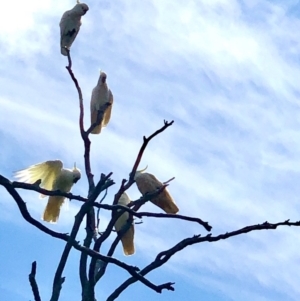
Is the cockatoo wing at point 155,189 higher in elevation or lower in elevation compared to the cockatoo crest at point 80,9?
lower

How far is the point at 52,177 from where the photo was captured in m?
5.95

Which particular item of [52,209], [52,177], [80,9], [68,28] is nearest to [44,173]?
A: [52,177]

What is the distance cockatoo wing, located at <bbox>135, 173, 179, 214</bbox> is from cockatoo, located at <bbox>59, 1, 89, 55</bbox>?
204cm

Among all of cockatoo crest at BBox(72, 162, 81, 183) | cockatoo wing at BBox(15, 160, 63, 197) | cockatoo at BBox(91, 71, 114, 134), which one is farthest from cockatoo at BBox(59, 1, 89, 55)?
cockatoo crest at BBox(72, 162, 81, 183)

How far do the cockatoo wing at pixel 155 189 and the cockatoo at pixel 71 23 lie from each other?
204 centimetres

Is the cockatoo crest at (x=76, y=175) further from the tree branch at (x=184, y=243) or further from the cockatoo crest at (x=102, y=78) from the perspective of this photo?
the tree branch at (x=184, y=243)

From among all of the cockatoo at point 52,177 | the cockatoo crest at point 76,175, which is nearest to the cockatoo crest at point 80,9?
the cockatoo at point 52,177

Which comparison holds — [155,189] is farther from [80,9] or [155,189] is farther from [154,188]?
[80,9]

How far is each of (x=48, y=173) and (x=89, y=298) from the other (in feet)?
8.33

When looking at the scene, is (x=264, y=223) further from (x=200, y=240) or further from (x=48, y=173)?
(x=48, y=173)

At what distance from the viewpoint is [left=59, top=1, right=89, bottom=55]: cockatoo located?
6570 mm

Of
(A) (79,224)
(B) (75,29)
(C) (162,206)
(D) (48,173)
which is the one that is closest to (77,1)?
(B) (75,29)

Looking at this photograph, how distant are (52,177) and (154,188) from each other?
132cm

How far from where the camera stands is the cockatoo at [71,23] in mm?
6570
